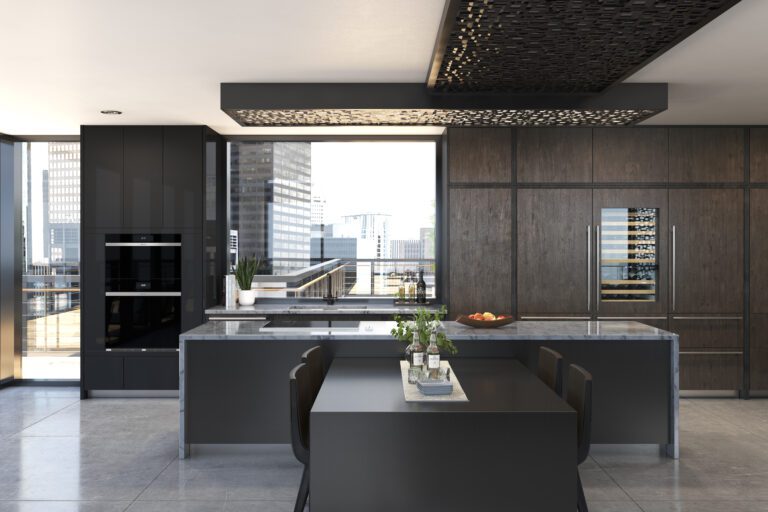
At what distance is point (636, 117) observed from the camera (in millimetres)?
4891

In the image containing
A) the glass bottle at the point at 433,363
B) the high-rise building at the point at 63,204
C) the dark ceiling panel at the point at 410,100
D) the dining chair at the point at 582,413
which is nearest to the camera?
the dining chair at the point at 582,413

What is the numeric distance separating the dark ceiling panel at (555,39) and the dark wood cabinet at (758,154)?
268 cm

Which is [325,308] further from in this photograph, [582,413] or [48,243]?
[582,413]

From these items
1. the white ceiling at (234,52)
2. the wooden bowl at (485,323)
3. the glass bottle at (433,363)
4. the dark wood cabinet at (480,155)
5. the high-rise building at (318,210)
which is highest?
the white ceiling at (234,52)

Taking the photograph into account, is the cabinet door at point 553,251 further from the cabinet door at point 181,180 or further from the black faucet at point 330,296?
the cabinet door at point 181,180

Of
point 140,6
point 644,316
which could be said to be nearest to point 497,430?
point 140,6

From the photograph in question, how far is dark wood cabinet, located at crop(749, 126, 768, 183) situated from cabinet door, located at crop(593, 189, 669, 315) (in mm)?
909

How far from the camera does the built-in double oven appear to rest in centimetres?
602

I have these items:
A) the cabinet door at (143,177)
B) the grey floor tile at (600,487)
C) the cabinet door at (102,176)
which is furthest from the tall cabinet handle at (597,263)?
the cabinet door at (102,176)

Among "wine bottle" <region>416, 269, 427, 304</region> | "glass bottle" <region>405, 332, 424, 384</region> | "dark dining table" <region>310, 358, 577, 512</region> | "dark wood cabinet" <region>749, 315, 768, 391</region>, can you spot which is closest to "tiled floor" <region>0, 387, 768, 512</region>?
"dark wood cabinet" <region>749, 315, 768, 391</region>

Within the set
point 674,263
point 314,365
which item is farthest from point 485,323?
point 674,263

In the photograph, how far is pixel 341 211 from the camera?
22.3ft

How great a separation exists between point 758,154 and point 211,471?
18.4 feet

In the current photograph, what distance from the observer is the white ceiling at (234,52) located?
3.21 metres
